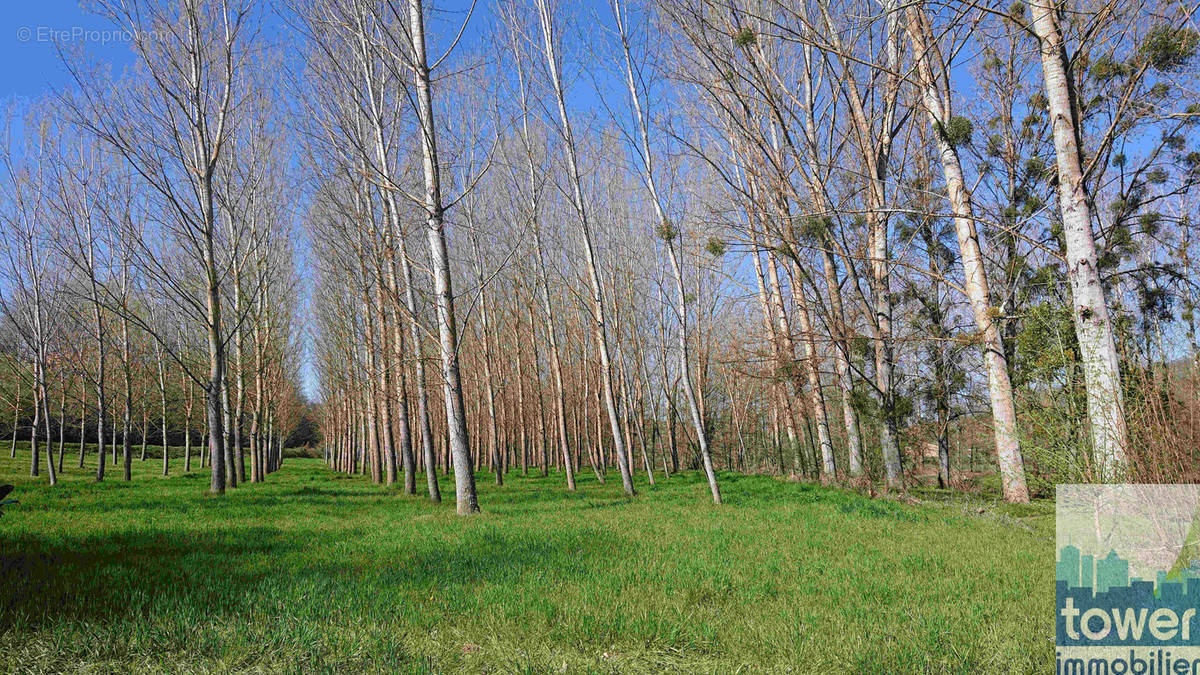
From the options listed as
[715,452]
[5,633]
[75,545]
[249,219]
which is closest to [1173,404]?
[5,633]

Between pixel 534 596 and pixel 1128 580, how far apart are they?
3925 millimetres

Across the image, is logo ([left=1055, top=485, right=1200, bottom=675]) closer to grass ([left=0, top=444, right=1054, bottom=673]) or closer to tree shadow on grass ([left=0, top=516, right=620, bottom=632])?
grass ([left=0, top=444, right=1054, bottom=673])

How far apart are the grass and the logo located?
18cm

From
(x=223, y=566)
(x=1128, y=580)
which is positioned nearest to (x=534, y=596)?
(x=223, y=566)

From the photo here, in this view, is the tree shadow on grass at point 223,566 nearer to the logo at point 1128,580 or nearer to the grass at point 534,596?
the grass at point 534,596

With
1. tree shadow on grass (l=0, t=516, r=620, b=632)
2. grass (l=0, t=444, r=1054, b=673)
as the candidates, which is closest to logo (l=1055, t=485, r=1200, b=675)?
grass (l=0, t=444, r=1054, b=673)

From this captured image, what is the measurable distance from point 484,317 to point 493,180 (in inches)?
203

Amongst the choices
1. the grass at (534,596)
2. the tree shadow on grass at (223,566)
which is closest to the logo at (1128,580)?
the grass at (534,596)

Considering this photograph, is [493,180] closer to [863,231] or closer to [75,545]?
[863,231]

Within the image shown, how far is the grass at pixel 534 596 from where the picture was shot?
9.18 ft

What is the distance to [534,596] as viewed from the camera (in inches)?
148

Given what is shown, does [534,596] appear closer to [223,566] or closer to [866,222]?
[223,566]

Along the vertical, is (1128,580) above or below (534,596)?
below

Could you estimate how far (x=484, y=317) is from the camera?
71.5 ft
